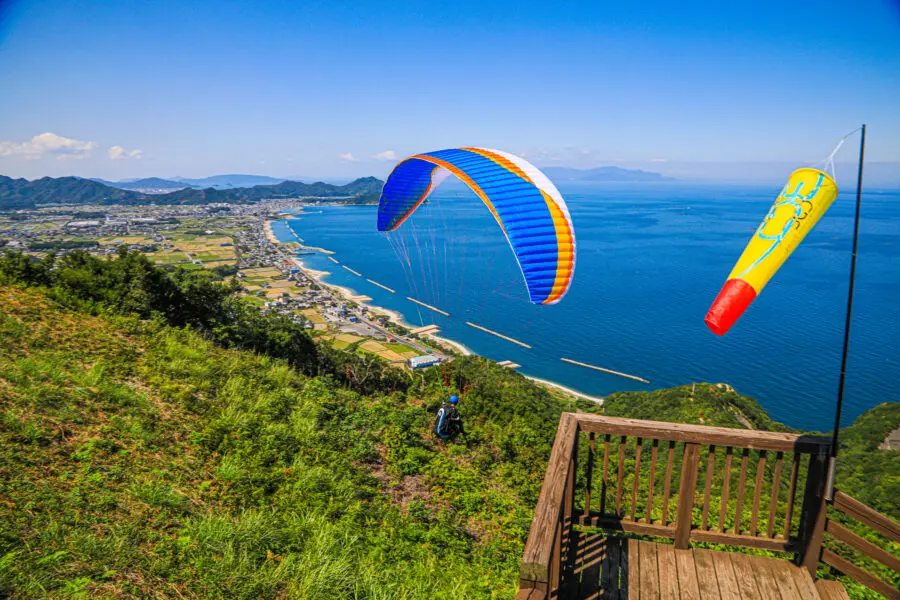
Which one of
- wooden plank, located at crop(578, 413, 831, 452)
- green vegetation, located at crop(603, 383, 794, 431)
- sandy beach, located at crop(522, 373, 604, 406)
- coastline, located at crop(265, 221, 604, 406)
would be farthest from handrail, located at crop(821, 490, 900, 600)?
sandy beach, located at crop(522, 373, 604, 406)

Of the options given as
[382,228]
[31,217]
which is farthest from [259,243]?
[382,228]

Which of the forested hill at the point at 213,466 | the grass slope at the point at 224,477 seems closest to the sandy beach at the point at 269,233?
the forested hill at the point at 213,466

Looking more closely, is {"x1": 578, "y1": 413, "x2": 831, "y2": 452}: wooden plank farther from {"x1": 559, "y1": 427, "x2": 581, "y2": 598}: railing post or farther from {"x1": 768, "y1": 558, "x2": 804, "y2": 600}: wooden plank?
{"x1": 768, "y1": 558, "x2": 804, "y2": 600}: wooden plank

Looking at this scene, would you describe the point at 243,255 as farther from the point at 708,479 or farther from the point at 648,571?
the point at 708,479

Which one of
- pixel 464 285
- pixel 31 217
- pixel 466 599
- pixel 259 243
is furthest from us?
pixel 31 217

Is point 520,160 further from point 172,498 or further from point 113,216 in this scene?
point 113,216

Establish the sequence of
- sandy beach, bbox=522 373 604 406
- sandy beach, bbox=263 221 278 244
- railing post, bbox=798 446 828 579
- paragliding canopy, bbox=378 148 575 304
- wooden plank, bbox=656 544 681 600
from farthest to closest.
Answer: sandy beach, bbox=263 221 278 244 < sandy beach, bbox=522 373 604 406 < paragliding canopy, bbox=378 148 575 304 < wooden plank, bbox=656 544 681 600 < railing post, bbox=798 446 828 579
